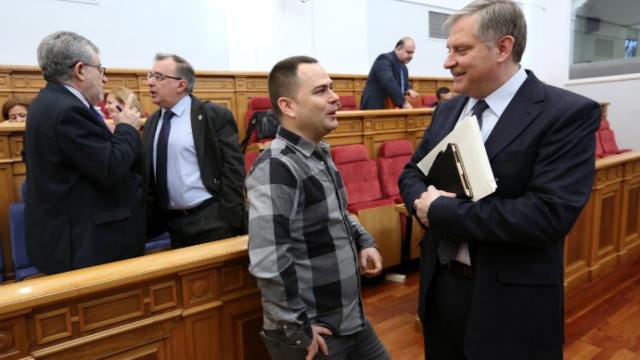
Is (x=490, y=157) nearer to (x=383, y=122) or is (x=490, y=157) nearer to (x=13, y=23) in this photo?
(x=383, y=122)

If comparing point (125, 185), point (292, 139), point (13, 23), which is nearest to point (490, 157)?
point (292, 139)

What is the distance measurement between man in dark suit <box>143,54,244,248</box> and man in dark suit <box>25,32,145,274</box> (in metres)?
0.25

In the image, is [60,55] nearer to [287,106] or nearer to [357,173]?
[287,106]

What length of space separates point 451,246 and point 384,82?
2.70 metres

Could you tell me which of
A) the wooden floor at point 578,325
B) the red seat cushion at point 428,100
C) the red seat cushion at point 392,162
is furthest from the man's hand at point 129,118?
the red seat cushion at point 428,100

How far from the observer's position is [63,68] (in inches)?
41.8

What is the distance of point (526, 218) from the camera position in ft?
2.32

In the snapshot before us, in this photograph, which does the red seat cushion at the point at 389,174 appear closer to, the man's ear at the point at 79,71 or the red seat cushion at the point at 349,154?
the red seat cushion at the point at 349,154

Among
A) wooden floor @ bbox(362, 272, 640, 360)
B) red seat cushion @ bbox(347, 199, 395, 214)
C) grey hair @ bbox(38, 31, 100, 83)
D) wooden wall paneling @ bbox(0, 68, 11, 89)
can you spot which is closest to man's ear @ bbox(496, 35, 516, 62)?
grey hair @ bbox(38, 31, 100, 83)

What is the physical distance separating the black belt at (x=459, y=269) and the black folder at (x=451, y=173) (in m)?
0.15

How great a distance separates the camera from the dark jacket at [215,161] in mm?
1360

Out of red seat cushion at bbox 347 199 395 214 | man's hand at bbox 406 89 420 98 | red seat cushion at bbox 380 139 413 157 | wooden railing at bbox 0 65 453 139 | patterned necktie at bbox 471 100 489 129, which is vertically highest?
wooden railing at bbox 0 65 453 139

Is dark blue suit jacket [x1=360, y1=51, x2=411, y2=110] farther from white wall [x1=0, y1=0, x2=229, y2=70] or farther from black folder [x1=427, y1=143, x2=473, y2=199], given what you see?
black folder [x1=427, y1=143, x2=473, y2=199]

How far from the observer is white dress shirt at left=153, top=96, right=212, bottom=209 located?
53.0 inches
